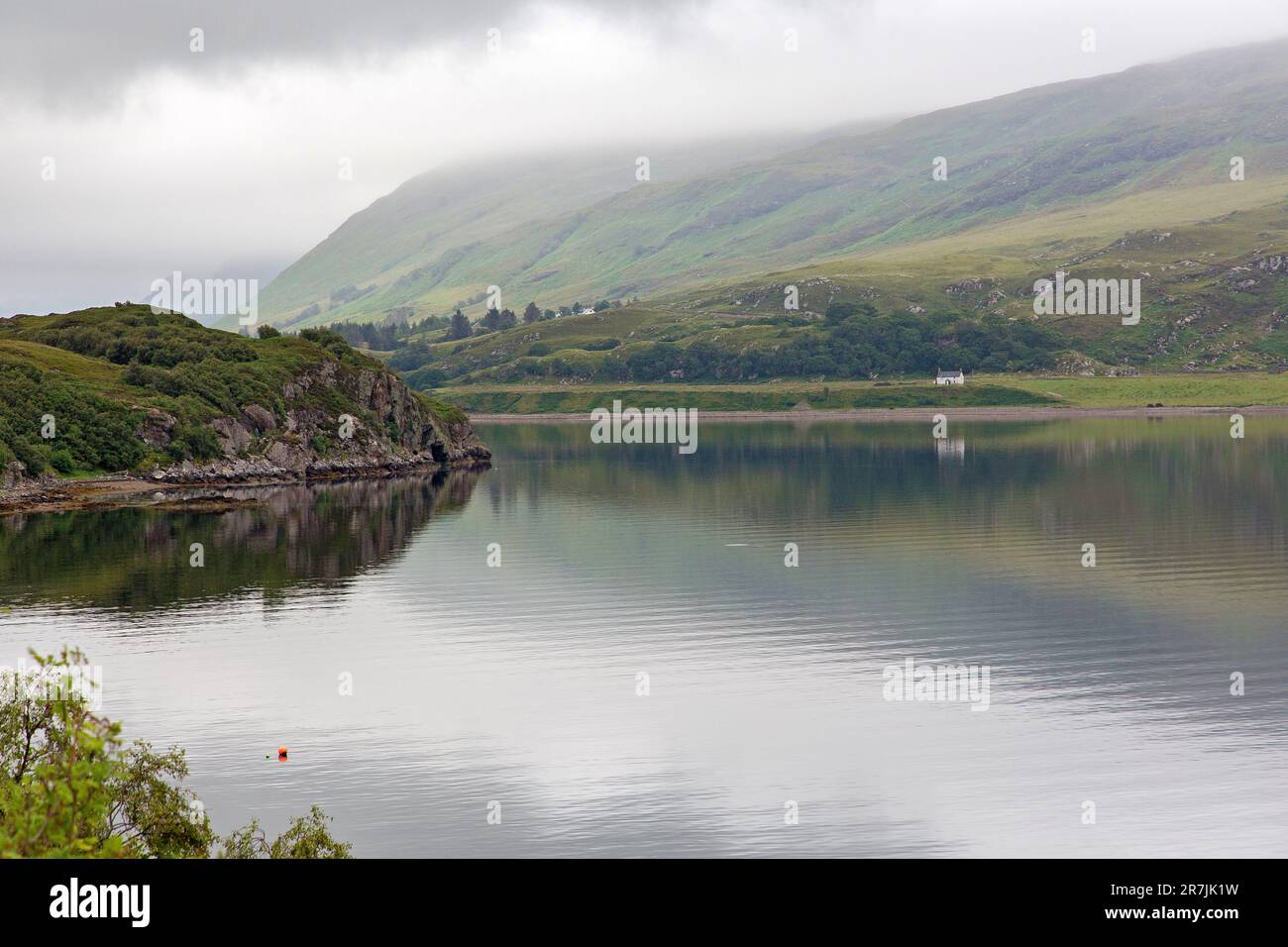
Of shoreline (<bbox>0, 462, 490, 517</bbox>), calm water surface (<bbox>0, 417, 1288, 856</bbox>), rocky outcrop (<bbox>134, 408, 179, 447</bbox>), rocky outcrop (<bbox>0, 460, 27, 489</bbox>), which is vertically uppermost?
rocky outcrop (<bbox>134, 408, 179, 447</bbox>)

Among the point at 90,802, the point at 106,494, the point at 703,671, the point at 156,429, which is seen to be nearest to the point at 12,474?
the point at 106,494

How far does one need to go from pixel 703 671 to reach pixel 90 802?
50.5 meters

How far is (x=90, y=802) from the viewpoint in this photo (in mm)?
Answer: 23844

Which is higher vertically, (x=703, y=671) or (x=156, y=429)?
(x=156, y=429)

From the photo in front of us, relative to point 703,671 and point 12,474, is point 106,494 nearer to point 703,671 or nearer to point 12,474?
point 12,474

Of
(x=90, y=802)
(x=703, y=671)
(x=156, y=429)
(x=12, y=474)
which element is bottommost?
(x=703, y=671)

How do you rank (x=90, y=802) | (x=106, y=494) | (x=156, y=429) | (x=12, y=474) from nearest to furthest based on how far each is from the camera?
(x=90, y=802)
(x=12, y=474)
(x=106, y=494)
(x=156, y=429)

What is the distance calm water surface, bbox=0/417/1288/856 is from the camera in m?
48.2

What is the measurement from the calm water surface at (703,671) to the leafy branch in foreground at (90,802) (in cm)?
834

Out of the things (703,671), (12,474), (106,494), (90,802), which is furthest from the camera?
(106,494)

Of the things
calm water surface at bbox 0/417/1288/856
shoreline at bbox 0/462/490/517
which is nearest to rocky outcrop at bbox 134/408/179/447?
shoreline at bbox 0/462/490/517

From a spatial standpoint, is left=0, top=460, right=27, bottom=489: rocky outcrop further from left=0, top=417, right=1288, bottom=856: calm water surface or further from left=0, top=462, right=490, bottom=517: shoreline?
left=0, top=417, right=1288, bottom=856: calm water surface

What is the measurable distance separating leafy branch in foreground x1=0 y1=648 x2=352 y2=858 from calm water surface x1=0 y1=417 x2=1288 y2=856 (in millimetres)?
8339

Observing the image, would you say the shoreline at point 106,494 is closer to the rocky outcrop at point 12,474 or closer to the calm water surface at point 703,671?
the rocky outcrop at point 12,474
